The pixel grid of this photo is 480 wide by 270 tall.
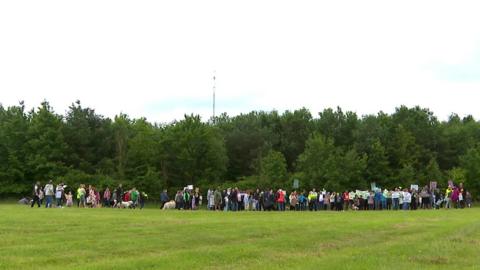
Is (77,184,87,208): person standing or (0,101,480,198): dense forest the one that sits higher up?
(0,101,480,198): dense forest

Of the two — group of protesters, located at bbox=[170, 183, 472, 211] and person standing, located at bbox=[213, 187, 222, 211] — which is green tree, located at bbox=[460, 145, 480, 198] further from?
person standing, located at bbox=[213, 187, 222, 211]

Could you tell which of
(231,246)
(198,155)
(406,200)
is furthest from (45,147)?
(231,246)

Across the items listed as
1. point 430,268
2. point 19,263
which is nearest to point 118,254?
point 19,263

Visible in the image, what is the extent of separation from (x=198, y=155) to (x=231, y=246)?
59.0 metres

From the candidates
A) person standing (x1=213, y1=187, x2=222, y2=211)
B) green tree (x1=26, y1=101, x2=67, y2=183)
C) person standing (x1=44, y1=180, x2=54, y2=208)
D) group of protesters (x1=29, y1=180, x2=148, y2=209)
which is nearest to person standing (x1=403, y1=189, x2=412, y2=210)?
person standing (x1=213, y1=187, x2=222, y2=211)

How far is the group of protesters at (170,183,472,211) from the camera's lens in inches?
1622

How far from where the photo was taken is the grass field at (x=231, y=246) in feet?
40.6

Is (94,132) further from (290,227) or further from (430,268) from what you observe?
(430,268)

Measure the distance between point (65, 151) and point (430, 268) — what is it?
6344cm

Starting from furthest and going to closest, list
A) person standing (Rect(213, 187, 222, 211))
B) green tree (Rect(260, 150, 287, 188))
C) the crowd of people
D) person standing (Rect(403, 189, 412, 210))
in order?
green tree (Rect(260, 150, 287, 188)) < person standing (Rect(213, 187, 222, 211)) < person standing (Rect(403, 189, 412, 210)) < the crowd of people

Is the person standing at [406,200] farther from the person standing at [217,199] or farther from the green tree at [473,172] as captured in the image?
the green tree at [473,172]

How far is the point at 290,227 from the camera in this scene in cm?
2027

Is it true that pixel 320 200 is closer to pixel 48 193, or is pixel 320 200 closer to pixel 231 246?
pixel 48 193

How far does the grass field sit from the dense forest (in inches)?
1858
